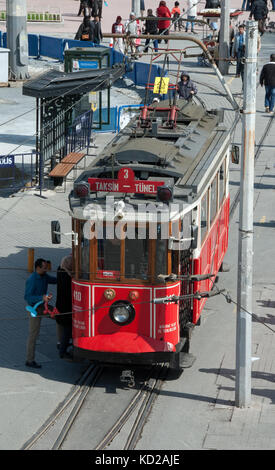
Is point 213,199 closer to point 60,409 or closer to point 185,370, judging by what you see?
point 185,370

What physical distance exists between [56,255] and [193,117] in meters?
4.16

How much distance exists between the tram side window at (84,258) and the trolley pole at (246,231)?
1.98 metres

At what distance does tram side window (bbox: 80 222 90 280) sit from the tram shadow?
1264 mm

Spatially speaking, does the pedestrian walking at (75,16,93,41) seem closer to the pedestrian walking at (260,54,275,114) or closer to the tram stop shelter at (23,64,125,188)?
the pedestrian walking at (260,54,275,114)

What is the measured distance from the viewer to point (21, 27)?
113 ft

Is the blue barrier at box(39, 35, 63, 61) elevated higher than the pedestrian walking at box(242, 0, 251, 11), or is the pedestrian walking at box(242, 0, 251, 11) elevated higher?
the pedestrian walking at box(242, 0, 251, 11)

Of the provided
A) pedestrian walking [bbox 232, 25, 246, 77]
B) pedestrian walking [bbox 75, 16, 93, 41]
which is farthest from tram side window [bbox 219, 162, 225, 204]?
pedestrian walking [bbox 75, 16, 93, 41]

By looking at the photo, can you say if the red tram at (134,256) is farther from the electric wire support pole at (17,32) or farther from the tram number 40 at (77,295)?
the electric wire support pole at (17,32)

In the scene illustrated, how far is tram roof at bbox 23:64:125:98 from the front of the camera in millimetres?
21384

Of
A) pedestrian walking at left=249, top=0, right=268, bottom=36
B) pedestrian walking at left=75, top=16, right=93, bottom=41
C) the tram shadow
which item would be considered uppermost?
pedestrian walking at left=249, top=0, right=268, bottom=36

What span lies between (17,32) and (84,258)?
2416cm

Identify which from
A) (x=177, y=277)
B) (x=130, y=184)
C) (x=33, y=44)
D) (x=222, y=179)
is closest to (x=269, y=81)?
(x=222, y=179)

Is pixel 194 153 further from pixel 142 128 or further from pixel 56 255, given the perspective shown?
pixel 56 255

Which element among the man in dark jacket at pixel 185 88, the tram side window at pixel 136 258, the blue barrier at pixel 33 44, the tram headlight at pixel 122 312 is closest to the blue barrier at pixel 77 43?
the blue barrier at pixel 33 44
